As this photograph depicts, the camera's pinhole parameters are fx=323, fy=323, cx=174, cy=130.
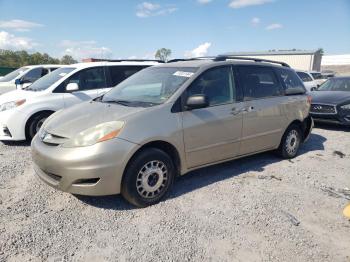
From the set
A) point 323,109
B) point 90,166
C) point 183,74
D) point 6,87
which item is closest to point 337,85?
point 323,109

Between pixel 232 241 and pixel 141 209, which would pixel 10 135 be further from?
pixel 232 241

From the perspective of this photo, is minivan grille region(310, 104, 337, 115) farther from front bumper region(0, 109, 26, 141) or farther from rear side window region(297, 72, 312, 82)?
front bumper region(0, 109, 26, 141)

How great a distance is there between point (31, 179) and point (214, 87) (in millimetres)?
2928

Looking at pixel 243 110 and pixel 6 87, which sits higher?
pixel 243 110

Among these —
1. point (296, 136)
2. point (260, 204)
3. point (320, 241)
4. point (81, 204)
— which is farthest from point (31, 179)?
point (296, 136)

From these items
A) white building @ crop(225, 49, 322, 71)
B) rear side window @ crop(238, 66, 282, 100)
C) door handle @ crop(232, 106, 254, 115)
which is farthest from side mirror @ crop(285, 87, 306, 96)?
white building @ crop(225, 49, 322, 71)

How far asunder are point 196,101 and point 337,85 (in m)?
7.82

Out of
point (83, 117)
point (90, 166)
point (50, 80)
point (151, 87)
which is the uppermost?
point (151, 87)

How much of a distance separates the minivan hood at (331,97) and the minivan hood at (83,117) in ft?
22.1

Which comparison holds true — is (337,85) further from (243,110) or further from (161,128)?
(161,128)

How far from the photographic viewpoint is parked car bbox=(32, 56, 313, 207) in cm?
353

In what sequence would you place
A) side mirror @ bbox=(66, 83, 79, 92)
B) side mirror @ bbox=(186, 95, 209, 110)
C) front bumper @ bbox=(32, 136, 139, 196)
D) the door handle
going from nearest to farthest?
front bumper @ bbox=(32, 136, 139, 196), side mirror @ bbox=(186, 95, 209, 110), the door handle, side mirror @ bbox=(66, 83, 79, 92)

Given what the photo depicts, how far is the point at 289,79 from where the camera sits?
5.95 metres

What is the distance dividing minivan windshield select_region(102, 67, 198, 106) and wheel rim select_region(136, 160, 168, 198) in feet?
2.63
